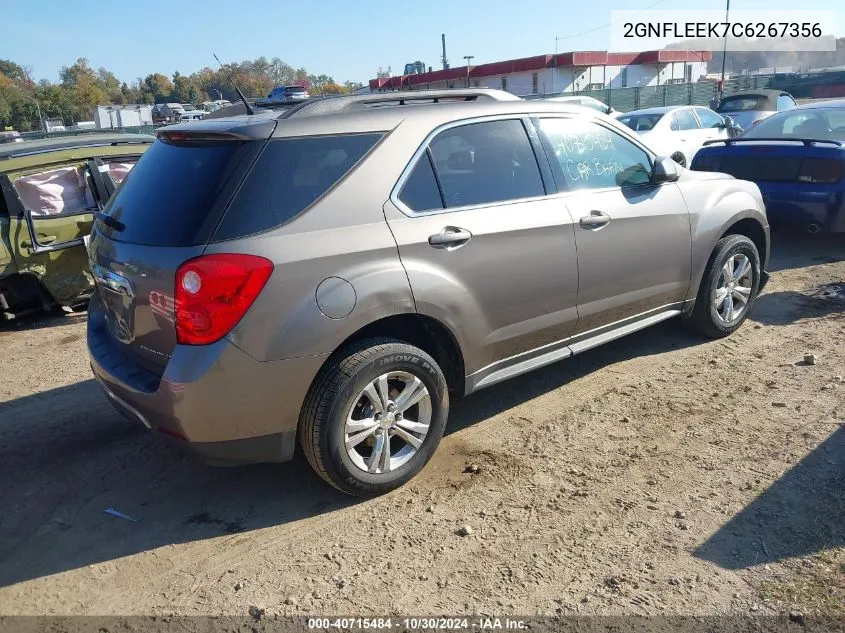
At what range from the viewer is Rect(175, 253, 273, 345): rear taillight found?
2.88 m

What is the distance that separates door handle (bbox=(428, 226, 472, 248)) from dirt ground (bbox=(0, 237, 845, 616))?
119 cm

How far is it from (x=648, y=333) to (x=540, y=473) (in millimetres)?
2366

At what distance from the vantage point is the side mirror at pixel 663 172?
457 centimetres

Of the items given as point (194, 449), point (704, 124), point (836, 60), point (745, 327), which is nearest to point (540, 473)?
point (194, 449)

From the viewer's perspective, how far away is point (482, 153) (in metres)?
3.84

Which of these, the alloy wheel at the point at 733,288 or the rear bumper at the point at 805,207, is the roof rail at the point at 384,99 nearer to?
the alloy wheel at the point at 733,288

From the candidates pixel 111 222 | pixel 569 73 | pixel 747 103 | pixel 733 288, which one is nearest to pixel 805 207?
pixel 733 288

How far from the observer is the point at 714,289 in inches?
199

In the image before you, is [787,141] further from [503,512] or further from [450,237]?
[503,512]

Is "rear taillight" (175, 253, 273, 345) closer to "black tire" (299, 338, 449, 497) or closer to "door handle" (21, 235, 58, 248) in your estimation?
"black tire" (299, 338, 449, 497)

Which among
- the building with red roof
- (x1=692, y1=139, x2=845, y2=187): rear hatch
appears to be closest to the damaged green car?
(x1=692, y1=139, x2=845, y2=187): rear hatch

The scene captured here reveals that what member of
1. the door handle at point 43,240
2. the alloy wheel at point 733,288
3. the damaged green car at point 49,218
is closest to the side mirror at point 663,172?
the alloy wheel at point 733,288

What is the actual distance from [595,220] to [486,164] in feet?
2.62

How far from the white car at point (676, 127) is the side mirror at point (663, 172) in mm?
8402
